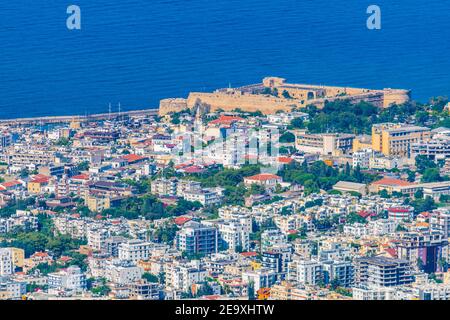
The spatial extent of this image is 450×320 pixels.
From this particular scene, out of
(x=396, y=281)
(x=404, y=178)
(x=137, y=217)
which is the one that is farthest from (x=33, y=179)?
(x=396, y=281)

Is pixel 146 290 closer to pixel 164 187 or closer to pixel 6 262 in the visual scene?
pixel 6 262

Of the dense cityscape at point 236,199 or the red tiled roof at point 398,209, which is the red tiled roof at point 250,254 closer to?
the dense cityscape at point 236,199

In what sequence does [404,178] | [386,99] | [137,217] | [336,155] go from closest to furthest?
[137,217], [404,178], [336,155], [386,99]

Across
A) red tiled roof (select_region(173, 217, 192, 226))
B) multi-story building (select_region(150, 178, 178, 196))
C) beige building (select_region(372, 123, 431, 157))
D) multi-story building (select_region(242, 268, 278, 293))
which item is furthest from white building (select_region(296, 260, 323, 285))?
beige building (select_region(372, 123, 431, 157))

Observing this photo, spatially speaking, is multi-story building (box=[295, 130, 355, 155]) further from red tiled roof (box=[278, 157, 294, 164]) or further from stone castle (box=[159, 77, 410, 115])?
stone castle (box=[159, 77, 410, 115])
